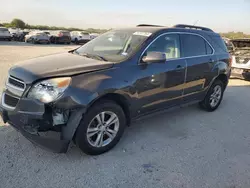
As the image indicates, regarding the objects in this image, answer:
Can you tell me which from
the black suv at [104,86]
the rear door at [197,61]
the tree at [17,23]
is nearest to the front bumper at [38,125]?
the black suv at [104,86]

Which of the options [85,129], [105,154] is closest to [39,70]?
[85,129]

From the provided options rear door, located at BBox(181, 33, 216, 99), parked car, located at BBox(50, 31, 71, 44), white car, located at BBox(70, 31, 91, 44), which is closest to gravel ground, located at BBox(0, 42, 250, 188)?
rear door, located at BBox(181, 33, 216, 99)

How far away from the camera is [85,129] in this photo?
10.3 feet

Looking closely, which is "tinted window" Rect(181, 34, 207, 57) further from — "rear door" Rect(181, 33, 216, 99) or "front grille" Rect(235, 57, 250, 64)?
"front grille" Rect(235, 57, 250, 64)

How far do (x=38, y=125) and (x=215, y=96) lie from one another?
4.06m

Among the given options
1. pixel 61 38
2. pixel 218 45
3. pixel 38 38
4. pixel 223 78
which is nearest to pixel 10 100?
pixel 218 45

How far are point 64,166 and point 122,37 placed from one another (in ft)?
7.49

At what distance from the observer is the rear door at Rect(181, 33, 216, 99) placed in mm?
4516

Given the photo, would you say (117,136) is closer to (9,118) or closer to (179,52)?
(9,118)

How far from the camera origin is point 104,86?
3154 millimetres

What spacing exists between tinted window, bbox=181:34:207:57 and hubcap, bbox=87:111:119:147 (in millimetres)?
1916

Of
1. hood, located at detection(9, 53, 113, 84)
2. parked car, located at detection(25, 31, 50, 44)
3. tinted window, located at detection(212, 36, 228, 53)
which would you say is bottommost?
parked car, located at detection(25, 31, 50, 44)

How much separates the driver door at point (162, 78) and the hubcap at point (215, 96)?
4.31ft

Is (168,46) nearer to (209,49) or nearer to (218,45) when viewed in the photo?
(209,49)
